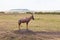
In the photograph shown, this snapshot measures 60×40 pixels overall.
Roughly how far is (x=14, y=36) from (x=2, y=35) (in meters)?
1.29

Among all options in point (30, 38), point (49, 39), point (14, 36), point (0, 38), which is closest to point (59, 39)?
point (49, 39)

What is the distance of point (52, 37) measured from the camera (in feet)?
65.1

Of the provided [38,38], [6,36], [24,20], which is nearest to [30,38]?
[38,38]

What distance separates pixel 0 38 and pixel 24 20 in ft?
12.9

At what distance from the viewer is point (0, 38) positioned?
19016 mm

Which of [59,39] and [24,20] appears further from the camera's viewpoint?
[24,20]

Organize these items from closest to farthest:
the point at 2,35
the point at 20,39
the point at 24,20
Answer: the point at 20,39 < the point at 2,35 < the point at 24,20

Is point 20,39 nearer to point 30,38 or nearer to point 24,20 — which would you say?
point 30,38

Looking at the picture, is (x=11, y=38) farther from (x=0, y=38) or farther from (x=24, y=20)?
(x=24, y=20)

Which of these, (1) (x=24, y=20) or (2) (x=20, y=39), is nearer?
(2) (x=20, y=39)

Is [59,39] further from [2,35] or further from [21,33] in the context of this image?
[2,35]

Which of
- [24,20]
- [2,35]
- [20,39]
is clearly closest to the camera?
[20,39]

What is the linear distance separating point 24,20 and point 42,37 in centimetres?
329

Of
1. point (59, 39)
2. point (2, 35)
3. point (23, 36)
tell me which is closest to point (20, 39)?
point (23, 36)
